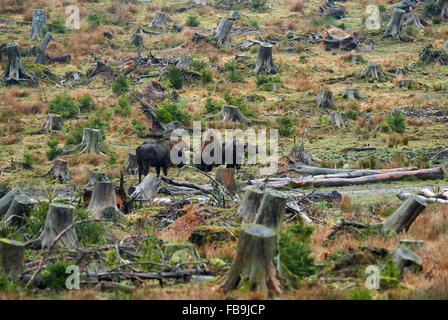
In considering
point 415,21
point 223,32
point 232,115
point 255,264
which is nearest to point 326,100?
point 232,115

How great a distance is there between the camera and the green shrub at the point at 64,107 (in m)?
18.7

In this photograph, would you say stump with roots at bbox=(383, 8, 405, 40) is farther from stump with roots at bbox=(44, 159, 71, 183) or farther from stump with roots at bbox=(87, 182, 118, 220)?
stump with roots at bbox=(87, 182, 118, 220)

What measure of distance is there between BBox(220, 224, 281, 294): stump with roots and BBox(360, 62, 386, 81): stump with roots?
62.8 ft

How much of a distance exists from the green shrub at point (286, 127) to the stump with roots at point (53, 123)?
20.9ft

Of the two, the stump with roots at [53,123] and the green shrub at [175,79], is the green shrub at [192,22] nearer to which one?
the green shrub at [175,79]

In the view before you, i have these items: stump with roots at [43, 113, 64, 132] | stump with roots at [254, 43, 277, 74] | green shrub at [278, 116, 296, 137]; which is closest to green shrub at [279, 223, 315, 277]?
green shrub at [278, 116, 296, 137]

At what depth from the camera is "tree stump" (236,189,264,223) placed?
25.6ft

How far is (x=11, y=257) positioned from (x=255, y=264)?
2.34 metres

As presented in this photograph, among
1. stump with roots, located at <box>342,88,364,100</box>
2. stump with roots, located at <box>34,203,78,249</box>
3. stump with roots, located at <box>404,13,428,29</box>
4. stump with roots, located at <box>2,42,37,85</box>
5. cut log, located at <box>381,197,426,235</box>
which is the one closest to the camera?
stump with roots, located at <box>34,203,78,249</box>

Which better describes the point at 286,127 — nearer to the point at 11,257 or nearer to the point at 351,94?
the point at 351,94

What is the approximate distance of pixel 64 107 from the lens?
19016mm

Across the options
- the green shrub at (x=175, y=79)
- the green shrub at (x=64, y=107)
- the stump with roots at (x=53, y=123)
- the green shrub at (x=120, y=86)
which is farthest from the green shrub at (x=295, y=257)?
the green shrub at (x=175, y=79)
